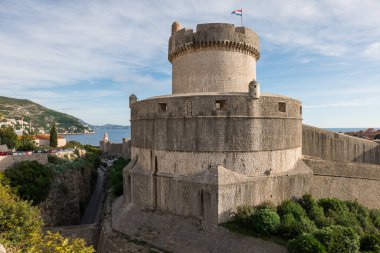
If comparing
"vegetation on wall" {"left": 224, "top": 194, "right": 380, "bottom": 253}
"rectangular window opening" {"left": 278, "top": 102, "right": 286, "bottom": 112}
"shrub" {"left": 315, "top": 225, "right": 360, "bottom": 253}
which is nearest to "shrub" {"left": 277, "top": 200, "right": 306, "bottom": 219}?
"vegetation on wall" {"left": 224, "top": 194, "right": 380, "bottom": 253}

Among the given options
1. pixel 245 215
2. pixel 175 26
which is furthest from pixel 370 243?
pixel 175 26

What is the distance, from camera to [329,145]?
19.2m

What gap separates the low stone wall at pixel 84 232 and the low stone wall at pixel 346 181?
14.3 metres

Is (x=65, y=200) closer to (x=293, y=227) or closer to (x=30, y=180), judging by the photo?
(x=30, y=180)

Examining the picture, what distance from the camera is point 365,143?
19922mm

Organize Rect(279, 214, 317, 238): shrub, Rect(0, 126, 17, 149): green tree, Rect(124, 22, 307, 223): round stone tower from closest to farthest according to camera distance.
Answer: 1. Rect(279, 214, 317, 238): shrub
2. Rect(124, 22, 307, 223): round stone tower
3. Rect(0, 126, 17, 149): green tree

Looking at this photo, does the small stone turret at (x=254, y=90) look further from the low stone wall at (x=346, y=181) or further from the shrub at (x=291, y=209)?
the low stone wall at (x=346, y=181)

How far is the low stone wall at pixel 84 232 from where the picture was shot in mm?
16891

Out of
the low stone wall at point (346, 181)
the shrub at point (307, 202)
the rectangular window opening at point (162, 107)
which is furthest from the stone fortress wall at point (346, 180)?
the rectangular window opening at point (162, 107)

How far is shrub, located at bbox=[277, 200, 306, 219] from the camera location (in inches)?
550

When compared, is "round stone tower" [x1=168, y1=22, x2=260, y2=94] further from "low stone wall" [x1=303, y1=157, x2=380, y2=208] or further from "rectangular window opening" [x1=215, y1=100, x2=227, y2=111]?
"low stone wall" [x1=303, y1=157, x2=380, y2=208]

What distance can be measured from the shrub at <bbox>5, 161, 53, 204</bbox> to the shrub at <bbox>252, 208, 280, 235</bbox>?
15.6 meters

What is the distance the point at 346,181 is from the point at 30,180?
22.2 m

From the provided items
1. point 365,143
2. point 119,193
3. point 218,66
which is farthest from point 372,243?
point 119,193
